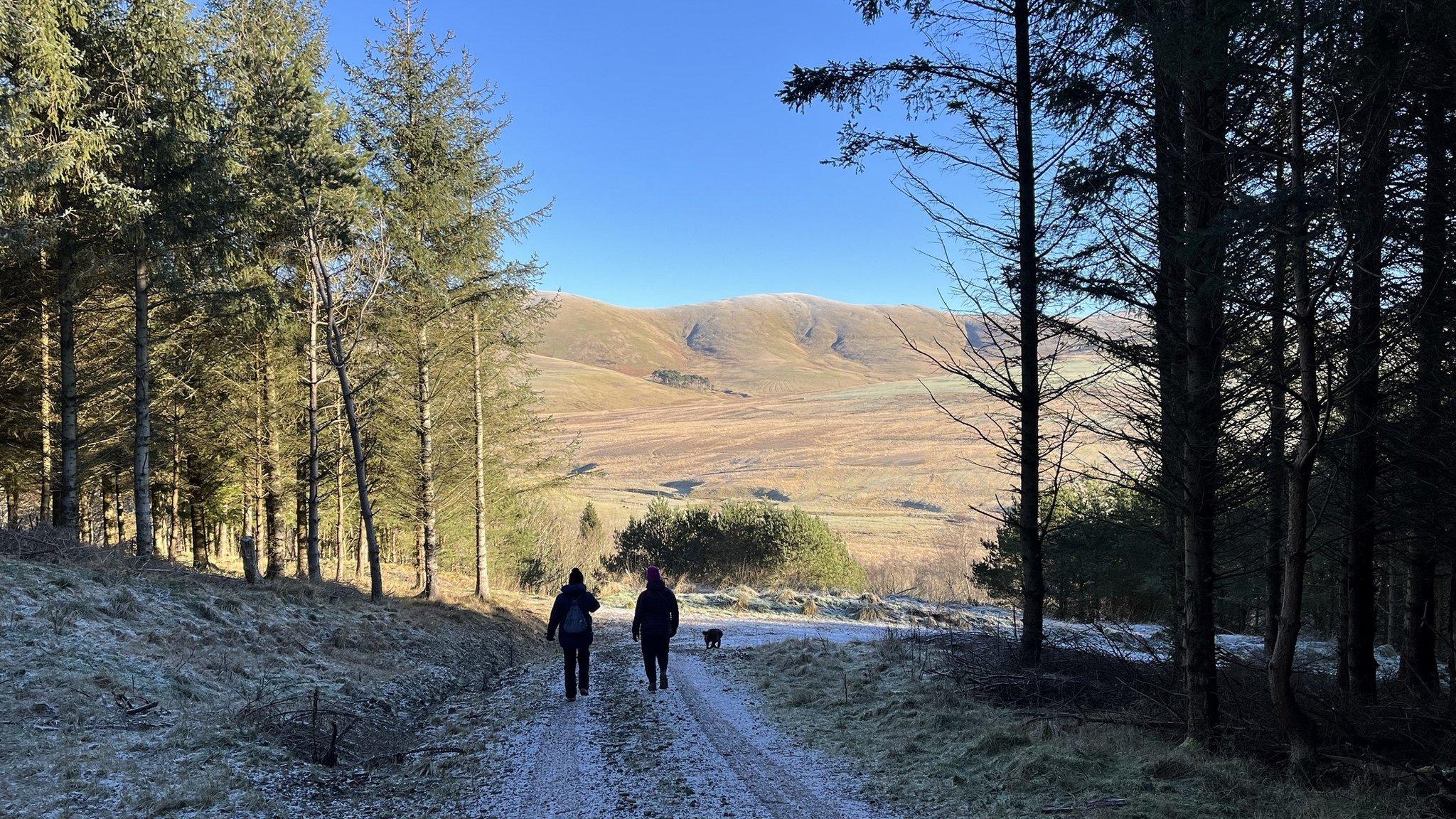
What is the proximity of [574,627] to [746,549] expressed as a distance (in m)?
28.4

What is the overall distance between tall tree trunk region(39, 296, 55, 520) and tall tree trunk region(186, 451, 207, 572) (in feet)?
11.8

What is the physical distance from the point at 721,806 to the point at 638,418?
169 meters

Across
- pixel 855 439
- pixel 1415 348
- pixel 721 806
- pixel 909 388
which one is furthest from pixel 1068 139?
pixel 909 388

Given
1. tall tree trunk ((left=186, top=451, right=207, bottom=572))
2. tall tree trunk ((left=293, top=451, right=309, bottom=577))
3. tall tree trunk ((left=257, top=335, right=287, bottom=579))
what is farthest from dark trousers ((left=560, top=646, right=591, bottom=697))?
tall tree trunk ((left=186, top=451, right=207, bottom=572))

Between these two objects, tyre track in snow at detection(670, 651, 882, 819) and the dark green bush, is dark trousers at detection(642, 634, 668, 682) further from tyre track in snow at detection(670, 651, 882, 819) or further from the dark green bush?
the dark green bush

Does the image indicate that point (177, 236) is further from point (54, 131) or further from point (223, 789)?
point (223, 789)

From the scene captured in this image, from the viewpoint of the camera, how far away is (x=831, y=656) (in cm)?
1251

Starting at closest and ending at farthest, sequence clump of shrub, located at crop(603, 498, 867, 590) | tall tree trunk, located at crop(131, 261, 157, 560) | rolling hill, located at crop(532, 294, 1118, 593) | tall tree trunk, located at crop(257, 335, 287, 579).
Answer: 1. tall tree trunk, located at crop(131, 261, 157, 560)
2. tall tree trunk, located at crop(257, 335, 287, 579)
3. clump of shrub, located at crop(603, 498, 867, 590)
4. rolling hill, located at crop(532, 294, 1118, 593)

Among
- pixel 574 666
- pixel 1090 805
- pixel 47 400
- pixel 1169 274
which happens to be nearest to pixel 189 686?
pixel 574 666

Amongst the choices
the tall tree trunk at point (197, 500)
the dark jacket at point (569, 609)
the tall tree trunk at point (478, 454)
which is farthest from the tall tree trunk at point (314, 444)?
the dark jacket at point (569, 609)

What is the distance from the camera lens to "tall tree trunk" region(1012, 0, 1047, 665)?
9008 millimetres

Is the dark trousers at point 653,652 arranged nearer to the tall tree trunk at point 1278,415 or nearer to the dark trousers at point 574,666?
the dark trousers at point 574,666

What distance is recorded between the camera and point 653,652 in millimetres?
10844

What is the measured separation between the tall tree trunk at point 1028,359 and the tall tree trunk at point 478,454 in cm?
1598
